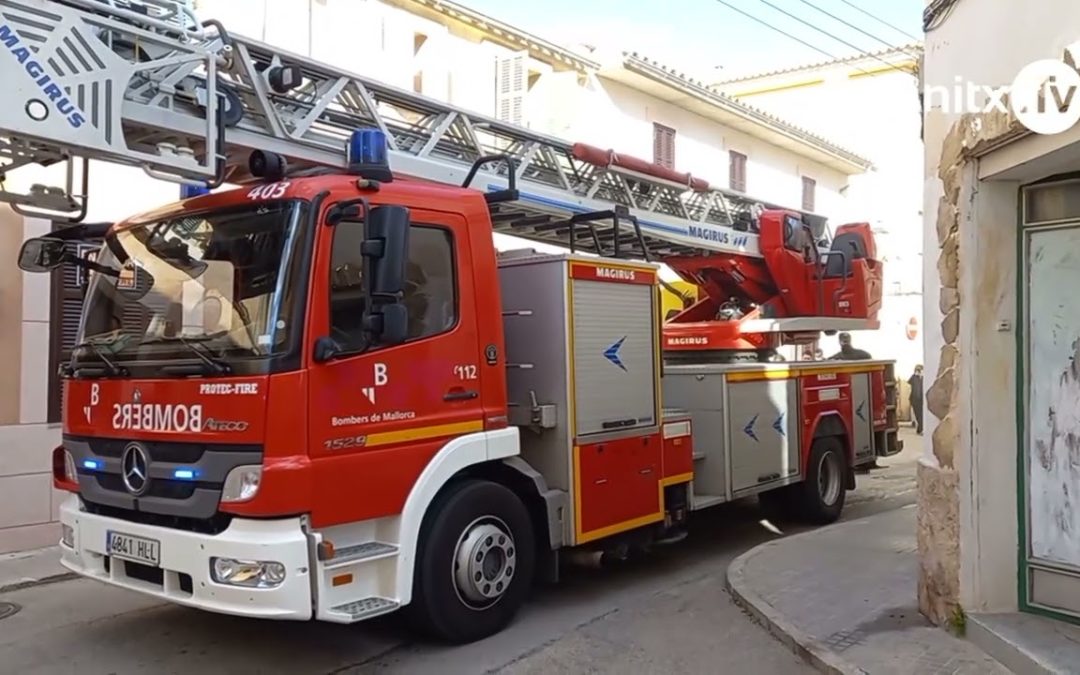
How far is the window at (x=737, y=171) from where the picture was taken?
20062 millimetres

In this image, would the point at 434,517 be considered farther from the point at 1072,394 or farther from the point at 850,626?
the point at 1072,394

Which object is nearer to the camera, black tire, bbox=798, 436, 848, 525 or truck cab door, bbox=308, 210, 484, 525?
truck cab door, bbox=308, 210, 484, 525

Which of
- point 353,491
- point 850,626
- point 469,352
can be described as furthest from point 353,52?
point 850,626

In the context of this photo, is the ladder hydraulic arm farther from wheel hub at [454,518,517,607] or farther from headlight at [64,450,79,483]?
wheel hub at [454,518,517,607]

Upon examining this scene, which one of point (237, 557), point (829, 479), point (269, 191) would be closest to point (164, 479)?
point (237, 557)

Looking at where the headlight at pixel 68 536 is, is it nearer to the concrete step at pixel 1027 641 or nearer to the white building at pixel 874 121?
the concrete step at pixel 1027 641

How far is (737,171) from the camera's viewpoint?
20.3 meters

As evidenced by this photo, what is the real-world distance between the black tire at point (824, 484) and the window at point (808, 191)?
47.4 feet

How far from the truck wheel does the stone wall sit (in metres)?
2.33

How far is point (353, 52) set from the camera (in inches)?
456

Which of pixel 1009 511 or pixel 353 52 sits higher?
pixel 353 52

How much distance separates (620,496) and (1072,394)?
2884mm

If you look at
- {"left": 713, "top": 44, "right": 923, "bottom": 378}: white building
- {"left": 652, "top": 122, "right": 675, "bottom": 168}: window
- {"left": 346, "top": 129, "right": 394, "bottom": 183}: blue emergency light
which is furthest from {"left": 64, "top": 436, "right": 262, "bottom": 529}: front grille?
{"left": 713, "top": 44, "right": 923, "bottom": 378}: white building

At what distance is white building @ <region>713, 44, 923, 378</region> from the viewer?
79.2 feet
